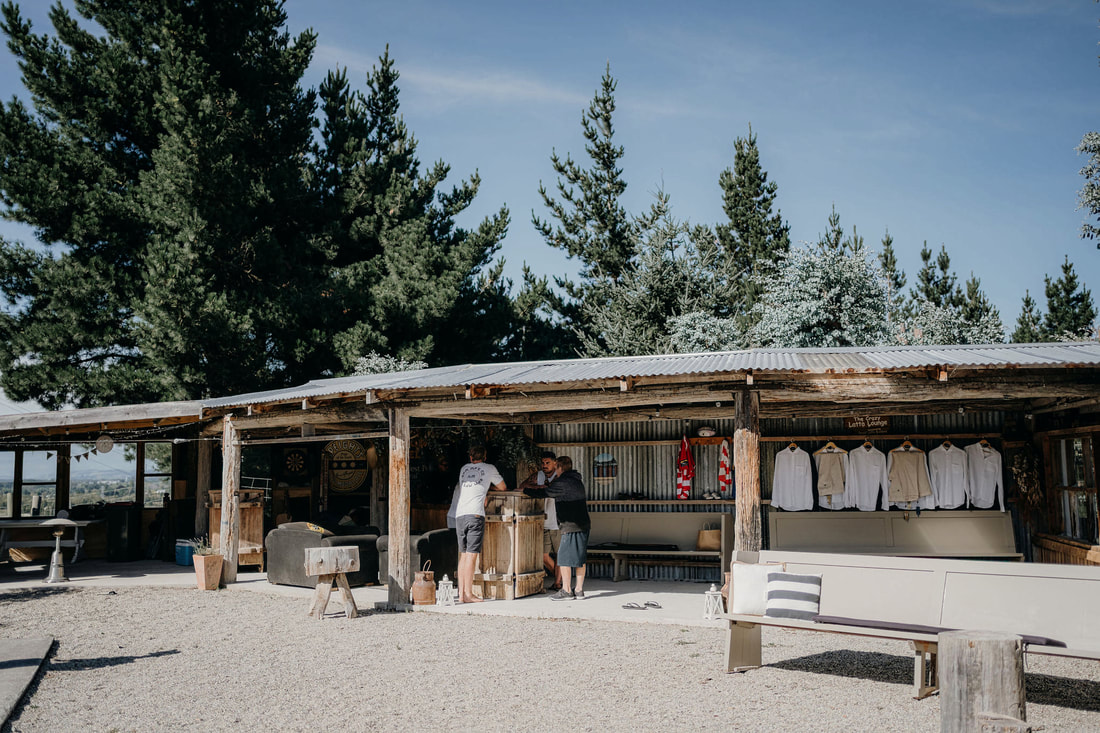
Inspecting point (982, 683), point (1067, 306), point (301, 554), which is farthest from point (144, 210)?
point (1067, 306)

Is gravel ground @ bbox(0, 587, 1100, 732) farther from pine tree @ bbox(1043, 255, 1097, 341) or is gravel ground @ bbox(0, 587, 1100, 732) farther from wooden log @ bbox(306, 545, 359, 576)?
pine tree @ bbox(1043, 255, 1097, 341)

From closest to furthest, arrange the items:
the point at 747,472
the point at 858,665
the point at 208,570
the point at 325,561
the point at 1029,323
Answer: the point at 858,665 → the point at 747,472 → the point at 325,561 → the point at 208,570 → the point at 1029,323

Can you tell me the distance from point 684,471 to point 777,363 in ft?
14.4

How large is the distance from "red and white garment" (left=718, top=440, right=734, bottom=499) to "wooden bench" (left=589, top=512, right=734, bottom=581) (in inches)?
14.8

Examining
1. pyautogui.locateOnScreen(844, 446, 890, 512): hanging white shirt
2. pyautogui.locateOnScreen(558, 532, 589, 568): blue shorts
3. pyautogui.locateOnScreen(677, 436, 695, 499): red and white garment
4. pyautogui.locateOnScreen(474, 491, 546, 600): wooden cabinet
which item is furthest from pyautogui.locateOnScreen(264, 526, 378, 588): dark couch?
pyautogui.locateOnScreen(844, 446, 890, 512): hanging white shirt

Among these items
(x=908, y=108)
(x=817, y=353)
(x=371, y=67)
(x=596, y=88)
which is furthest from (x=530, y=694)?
(x=596, y=88)

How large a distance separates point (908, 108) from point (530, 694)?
1311 cm

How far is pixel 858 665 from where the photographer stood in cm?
655

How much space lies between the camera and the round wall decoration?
1625 cm

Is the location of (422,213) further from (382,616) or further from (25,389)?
(382,616)

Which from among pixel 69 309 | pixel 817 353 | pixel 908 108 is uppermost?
pixel 908 108

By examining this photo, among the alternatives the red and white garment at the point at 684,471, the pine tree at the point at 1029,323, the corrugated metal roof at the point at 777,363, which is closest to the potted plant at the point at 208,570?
the corrugated metal roof at the point at 777,363

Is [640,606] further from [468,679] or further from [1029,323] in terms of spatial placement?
[1029,323]

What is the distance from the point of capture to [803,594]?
6.09 metres
